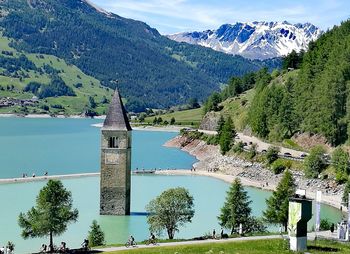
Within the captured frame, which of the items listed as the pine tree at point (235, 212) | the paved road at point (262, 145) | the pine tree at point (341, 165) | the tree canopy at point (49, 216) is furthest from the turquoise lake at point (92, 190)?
the paved road at point (262, 145)

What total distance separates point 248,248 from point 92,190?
52044 millimetres

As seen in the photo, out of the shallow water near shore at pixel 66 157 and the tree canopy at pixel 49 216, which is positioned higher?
the tree canopy at pixel 49 216

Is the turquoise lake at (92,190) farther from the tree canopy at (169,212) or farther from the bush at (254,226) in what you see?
the bush at (254,226)

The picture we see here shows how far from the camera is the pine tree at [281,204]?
190 ft

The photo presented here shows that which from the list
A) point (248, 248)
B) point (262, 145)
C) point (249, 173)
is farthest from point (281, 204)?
point (262, 145)

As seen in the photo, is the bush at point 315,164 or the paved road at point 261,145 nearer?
the bush at point 315,164

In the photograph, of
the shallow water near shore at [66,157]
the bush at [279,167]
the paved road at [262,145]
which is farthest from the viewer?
the shallow water near shore at [66,157]

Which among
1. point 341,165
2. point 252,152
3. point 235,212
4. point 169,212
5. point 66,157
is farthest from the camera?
point 66,157

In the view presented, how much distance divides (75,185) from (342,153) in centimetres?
3716

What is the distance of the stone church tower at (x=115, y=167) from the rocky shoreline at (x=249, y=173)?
24.6 metres

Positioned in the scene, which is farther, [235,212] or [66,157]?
[66,157]

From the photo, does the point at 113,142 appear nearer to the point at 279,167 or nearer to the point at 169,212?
the point at 169,212

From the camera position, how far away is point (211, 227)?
6488 cm

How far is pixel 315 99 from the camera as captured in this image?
11169cm
